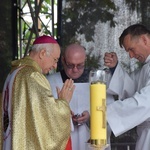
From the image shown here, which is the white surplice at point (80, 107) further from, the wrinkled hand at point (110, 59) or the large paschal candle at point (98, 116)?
the large paschal candle at point (98, 116)

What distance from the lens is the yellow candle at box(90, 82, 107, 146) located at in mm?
2309

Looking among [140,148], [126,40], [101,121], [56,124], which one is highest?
[126,40]

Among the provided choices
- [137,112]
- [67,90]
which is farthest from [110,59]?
[67,90]

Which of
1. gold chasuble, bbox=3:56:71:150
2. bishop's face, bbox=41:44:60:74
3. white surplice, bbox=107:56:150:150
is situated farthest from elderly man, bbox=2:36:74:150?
white surplice, bbox=107:56:150:150

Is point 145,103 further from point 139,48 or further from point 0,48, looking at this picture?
point 0,48

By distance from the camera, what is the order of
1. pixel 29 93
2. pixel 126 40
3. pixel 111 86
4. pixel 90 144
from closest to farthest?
pixel 90 144 → pixel 29 93 → pixel 126 40 → pixel 111 86

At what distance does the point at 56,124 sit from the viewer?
127 inches

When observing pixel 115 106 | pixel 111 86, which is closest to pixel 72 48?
pixel 111 86

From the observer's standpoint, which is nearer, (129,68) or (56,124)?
(56,124)

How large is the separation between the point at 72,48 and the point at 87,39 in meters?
1.77

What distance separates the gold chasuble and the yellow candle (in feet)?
2.98

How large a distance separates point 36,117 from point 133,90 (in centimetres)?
110

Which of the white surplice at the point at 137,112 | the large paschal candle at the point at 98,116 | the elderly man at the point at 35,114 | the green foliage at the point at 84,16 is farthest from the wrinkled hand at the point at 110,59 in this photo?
the green foliage at the point at 84,16

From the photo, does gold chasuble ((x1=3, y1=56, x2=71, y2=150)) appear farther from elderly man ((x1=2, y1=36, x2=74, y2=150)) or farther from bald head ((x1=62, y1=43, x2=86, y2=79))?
bald head ((x1=62, y1=43, x2=86, y2=79))
